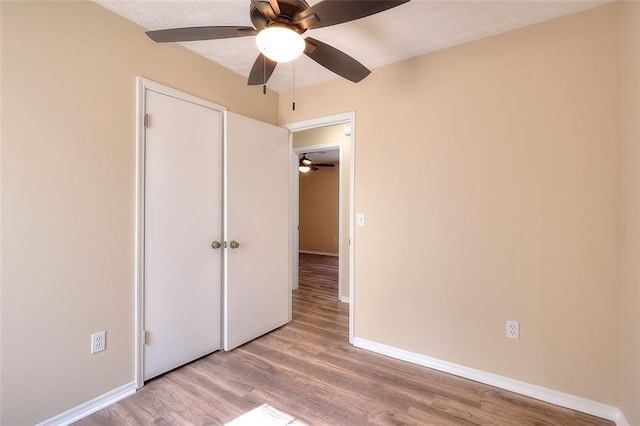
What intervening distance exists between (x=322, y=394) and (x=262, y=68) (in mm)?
2183

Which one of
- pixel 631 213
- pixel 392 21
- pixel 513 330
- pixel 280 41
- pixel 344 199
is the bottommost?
pixel 513 330

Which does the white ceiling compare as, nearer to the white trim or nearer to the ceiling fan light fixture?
the ceiling fan light fixture

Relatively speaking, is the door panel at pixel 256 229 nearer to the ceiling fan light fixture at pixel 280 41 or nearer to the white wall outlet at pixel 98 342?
the white wall outlet at pixel 98 342

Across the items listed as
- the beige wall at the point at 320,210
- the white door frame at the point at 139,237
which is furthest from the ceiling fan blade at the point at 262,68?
the beige wall at the point at 320,210

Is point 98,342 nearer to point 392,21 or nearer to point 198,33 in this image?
point 198,33

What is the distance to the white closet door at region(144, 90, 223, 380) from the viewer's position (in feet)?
6.46

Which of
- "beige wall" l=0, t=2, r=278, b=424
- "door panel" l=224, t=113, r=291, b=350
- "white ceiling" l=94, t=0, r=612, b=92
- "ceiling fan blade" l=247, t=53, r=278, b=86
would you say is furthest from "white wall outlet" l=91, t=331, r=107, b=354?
"white ceiling" l=94, t=0, r=612, b=92

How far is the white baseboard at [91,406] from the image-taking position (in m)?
1.57

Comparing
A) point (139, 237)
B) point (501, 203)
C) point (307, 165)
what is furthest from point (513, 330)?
point (307, 165)

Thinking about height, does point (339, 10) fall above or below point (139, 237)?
above

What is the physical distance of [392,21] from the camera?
1.83m

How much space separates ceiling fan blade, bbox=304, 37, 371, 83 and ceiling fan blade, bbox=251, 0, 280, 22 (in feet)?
0.73

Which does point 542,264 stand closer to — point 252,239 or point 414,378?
point 414,378

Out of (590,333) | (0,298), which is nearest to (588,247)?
(590,333)
